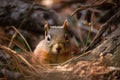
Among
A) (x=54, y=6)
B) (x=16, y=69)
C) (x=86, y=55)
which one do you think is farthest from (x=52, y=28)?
(x=54, y=6)

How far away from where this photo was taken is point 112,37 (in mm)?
3836

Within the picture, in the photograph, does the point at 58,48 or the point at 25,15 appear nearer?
the point at 58,48

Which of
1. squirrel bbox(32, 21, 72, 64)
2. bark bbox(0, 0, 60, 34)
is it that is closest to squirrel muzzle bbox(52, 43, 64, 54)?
squirrel bbox(32, 21, 72, 64)

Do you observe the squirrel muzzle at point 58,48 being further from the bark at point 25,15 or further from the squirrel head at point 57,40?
the bark at point 25,15

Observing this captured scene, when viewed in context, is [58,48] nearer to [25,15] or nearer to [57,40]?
[57,40]

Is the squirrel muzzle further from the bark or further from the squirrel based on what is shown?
the bark

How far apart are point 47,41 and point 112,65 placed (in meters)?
1.32

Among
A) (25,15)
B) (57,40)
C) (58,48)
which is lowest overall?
(58,48)

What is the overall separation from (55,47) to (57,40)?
0.09 m

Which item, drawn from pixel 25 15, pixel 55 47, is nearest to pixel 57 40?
pixel 55 47

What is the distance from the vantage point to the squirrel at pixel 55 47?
4.51m

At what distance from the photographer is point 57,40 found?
453 cm

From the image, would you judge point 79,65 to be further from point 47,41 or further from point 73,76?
point 47,41

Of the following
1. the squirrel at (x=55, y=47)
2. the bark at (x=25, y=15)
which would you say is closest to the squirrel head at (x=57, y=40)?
the squirrel at (x=55, y=47)
